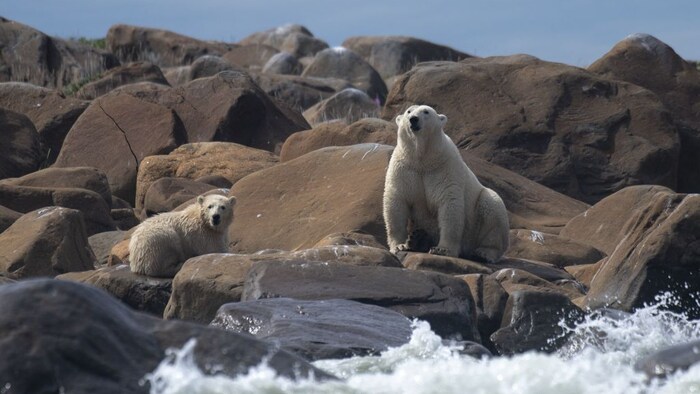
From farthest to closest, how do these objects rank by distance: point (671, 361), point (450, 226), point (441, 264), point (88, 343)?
point (450, 226)
point (441, 264)
point (671, 361)
point (88, 343)

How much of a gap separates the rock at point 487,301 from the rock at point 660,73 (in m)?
12.9

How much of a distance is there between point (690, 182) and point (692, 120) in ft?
4.88

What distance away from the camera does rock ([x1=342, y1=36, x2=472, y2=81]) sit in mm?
45000

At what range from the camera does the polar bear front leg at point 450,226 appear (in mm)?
13695

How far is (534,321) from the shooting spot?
1091 cm

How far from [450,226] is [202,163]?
8106 mm

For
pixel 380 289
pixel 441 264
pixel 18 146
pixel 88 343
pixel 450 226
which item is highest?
pixel 88 343

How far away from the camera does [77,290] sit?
21.7 feet

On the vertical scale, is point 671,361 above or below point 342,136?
above

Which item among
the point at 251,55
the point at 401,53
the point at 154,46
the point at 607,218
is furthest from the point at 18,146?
the point at 401,53

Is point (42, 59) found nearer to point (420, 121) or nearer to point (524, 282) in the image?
point (420, 121)

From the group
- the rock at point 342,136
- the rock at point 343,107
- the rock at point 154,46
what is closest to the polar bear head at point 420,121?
the rock at point 342,136

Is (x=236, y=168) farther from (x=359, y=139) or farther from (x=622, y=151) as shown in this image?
(x=622, y=151)

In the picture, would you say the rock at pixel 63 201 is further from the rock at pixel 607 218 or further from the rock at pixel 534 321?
the rock at pixel 534 321
